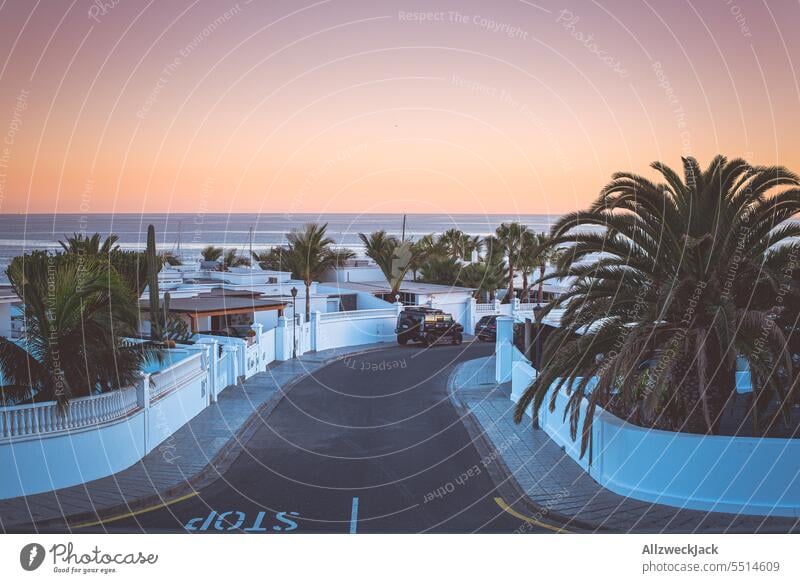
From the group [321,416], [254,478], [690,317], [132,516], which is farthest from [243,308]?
[690,317]

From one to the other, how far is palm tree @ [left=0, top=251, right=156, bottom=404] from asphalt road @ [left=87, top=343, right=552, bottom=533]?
2.97m

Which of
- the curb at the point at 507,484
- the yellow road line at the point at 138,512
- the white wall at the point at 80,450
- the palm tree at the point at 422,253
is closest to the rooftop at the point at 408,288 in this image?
the palm tree at the point at 422,253

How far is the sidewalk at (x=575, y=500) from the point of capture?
11180 mm

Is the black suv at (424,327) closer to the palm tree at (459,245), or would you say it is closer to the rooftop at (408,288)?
the rooftop at (408,288)

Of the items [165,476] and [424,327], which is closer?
[165,476]

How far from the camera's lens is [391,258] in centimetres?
4819

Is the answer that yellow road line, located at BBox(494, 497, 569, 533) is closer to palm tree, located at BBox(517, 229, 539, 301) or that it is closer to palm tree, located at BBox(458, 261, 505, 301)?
palm tree, located at BBox(517, 229, 539, 301)

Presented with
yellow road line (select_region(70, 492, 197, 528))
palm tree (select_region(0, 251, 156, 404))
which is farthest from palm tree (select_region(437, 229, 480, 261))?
yellow road line (select_region(70, 492, 197, 528))

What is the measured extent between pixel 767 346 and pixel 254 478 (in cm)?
877

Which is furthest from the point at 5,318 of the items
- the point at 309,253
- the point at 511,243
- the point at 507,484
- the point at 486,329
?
the point at 511,243

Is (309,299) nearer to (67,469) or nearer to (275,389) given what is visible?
(275,389)

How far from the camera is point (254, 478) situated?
14203 mm

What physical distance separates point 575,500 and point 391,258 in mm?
36358

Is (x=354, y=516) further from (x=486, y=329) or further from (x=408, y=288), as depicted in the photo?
(x=408, y=288)
